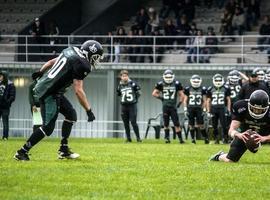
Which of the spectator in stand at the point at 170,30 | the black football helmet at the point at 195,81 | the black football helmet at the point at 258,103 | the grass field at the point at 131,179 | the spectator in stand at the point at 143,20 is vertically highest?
the spectator in stand at the point at 143,20

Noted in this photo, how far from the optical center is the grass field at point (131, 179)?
9.42 meters

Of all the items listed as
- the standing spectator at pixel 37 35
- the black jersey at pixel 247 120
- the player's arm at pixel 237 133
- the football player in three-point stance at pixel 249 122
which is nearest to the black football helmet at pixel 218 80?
the standing spectator at pixel 37 35

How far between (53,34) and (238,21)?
6995mm

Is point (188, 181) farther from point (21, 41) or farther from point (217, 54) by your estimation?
point (21, 41)

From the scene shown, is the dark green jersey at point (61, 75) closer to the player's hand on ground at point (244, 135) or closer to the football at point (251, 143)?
the player's hand on ground at point (244, 135)

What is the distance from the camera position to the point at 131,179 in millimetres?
10789

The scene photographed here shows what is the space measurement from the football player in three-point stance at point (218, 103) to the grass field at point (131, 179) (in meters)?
9.52

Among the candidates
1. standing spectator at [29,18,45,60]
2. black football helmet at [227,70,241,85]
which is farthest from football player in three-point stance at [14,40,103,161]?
standing spectator at [29,18,45,60]

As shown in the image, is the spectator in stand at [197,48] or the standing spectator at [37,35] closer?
the spectator in stand at [197,48]

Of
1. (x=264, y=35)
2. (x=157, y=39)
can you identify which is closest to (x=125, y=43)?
(x=157, y=39)

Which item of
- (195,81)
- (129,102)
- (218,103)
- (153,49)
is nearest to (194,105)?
(218,103)

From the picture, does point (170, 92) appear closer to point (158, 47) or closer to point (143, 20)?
point (158, 47)

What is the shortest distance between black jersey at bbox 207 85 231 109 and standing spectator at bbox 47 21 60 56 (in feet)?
28.3

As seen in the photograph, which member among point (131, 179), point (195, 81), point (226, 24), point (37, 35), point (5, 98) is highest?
point (226, 24)
